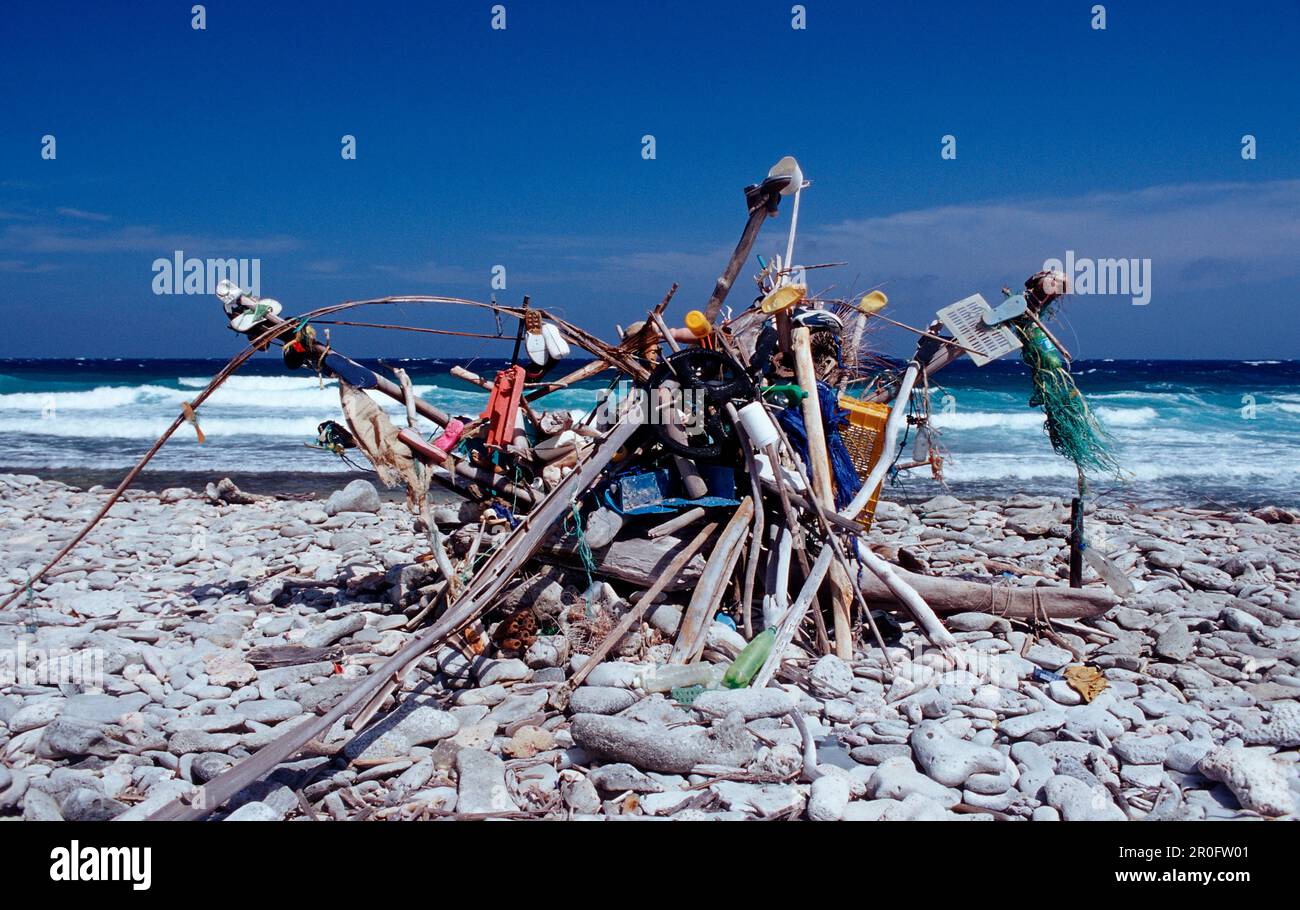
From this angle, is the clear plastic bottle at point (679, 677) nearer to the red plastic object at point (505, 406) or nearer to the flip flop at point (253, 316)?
the red plastic object at point (505, 406)

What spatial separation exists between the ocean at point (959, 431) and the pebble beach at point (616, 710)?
1703 millimetres

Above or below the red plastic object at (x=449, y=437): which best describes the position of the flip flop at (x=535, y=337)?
above

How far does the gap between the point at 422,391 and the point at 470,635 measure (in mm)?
31645

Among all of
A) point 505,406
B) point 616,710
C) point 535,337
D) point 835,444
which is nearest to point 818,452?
point 835,444

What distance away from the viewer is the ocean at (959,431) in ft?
52.9

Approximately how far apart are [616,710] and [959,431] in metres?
22.6

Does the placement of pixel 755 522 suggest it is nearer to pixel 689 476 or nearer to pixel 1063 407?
pixel 689 476

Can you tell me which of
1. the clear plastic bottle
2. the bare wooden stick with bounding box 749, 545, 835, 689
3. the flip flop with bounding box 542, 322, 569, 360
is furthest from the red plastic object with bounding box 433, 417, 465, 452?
the bare wooden stick with bounding box 749, 545, 835, 689

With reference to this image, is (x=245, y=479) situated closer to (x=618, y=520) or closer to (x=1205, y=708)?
(x=618, y=520)

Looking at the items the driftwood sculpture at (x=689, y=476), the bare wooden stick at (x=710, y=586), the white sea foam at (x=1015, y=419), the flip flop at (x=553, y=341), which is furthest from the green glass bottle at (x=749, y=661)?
the white sea foam at (x=1015, y=419)

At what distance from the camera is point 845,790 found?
386cm

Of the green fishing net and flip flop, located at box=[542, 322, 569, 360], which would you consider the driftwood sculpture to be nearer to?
flip flop, located at box=[542, 322, 569, 360]

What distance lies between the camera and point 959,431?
82.2ft

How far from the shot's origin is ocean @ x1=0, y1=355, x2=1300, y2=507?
1611 cm
